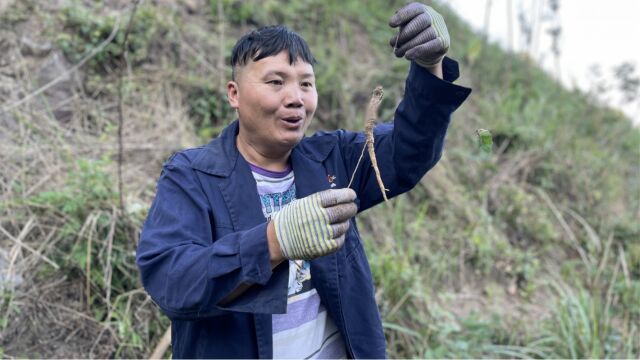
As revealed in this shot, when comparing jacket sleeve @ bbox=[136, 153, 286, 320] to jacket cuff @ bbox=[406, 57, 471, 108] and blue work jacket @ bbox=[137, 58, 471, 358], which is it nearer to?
blue work jacket @ bbox=[137, 58, 471, 358]

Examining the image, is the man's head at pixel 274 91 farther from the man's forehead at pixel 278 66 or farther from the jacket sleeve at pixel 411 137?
the jacket sleeve at pixel 411 137

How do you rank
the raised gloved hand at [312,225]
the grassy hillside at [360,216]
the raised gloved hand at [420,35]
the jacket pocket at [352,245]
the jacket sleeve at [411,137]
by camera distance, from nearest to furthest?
the raised gloved hand at [312,225] < the raised gloved hand at [420,35] < the jacket sleeve at [411,137] < the jacket pocket at [352,245] < the grassy hillside at [360,216]

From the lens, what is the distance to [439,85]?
1583mm

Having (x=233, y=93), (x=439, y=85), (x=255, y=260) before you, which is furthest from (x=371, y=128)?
(x=255, y=260)

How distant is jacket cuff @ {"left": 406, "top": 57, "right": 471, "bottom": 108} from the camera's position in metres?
1.59

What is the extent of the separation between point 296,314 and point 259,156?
1.56 feet

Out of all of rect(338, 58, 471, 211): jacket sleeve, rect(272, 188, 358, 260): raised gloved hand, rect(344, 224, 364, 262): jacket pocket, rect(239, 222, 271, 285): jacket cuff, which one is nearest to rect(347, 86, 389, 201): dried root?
rect(338, 58, 471, 211): jacket sleeve

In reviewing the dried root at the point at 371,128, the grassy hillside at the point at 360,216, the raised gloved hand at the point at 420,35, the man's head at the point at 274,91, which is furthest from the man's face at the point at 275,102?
the grassy hillside at the point at 360,216

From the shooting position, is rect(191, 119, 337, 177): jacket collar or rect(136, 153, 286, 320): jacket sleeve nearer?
rect(136, 153, 286, 320): jacket sleeve

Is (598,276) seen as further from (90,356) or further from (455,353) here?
(90,356)

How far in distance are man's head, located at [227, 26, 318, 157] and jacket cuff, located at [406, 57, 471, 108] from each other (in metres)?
0.31

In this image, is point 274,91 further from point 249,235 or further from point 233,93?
point 249,235

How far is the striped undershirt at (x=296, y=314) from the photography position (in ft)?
5.19

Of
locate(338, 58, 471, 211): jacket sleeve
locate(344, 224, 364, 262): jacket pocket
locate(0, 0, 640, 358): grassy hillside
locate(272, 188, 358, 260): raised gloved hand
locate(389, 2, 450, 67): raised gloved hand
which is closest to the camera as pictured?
locate(272, 188, 358, 260): raised gloved hand
